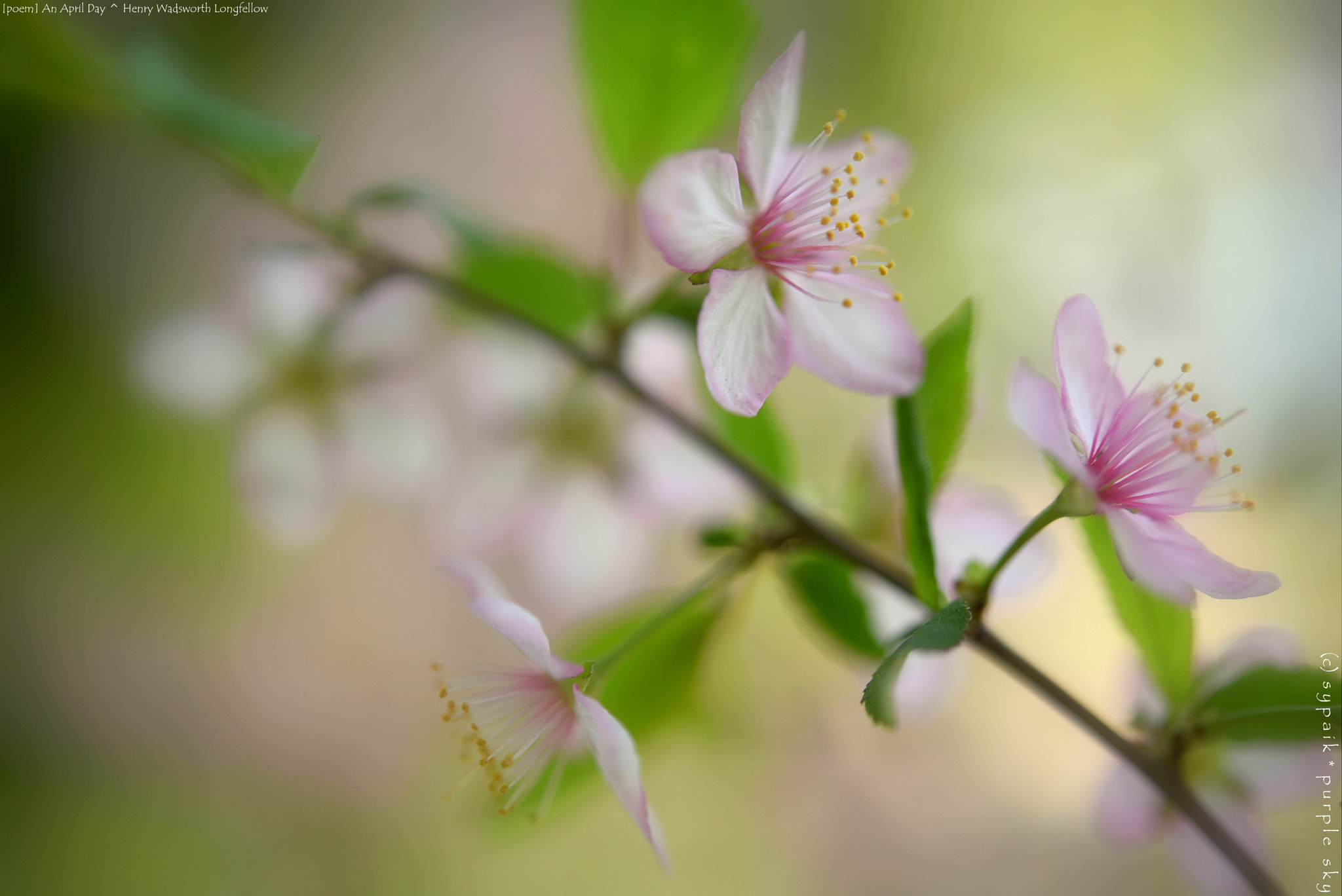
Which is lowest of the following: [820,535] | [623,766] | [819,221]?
[623,766]

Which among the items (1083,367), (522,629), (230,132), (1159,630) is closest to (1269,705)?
(1159,630)

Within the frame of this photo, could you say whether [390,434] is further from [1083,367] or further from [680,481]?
[1083,367]

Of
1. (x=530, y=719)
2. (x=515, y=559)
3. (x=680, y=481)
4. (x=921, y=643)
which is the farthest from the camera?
(x=515, y=559)

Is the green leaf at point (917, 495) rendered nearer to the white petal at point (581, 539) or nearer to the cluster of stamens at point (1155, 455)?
the cluster of stamens at point (1155, 455)

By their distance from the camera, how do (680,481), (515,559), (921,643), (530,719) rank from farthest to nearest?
(515,559)
(680,481)
(530,719)
(921,643)

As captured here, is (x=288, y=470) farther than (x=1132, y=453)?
Yes

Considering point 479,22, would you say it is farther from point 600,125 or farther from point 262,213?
point 600,125

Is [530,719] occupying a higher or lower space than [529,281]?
lower
